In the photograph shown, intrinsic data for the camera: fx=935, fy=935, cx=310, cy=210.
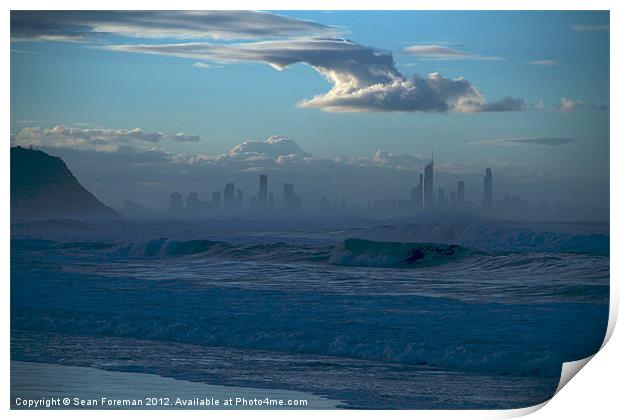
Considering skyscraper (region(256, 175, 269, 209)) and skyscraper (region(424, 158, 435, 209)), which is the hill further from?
skyscraper (region(424, 158, 435, 209))

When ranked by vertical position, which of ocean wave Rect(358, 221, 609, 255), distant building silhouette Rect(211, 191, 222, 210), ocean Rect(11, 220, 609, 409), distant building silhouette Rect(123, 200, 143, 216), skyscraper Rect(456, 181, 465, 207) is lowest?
ocean Rect(11, 220, 609, 409)

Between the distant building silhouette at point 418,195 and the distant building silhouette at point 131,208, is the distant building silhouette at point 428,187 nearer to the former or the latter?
the distant building silhouette at point 418,195

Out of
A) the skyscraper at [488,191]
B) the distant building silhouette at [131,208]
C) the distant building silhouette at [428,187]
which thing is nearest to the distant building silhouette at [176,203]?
the distant building silhouette at [131,208]

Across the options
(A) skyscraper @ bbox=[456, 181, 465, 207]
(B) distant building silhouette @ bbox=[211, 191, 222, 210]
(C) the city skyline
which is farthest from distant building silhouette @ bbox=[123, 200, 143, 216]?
(A) skyscraper @ bbox=[456, 181, 465, 207]

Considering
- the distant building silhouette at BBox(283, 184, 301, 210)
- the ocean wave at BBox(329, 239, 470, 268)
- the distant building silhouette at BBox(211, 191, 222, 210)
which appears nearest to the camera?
the distant building silhouette at BBox(283, 184, 301, 210)

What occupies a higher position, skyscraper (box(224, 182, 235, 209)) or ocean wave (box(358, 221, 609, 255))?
skyscraper (box(224, 182, 235, 209))

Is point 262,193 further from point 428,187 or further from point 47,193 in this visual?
point 47,193
